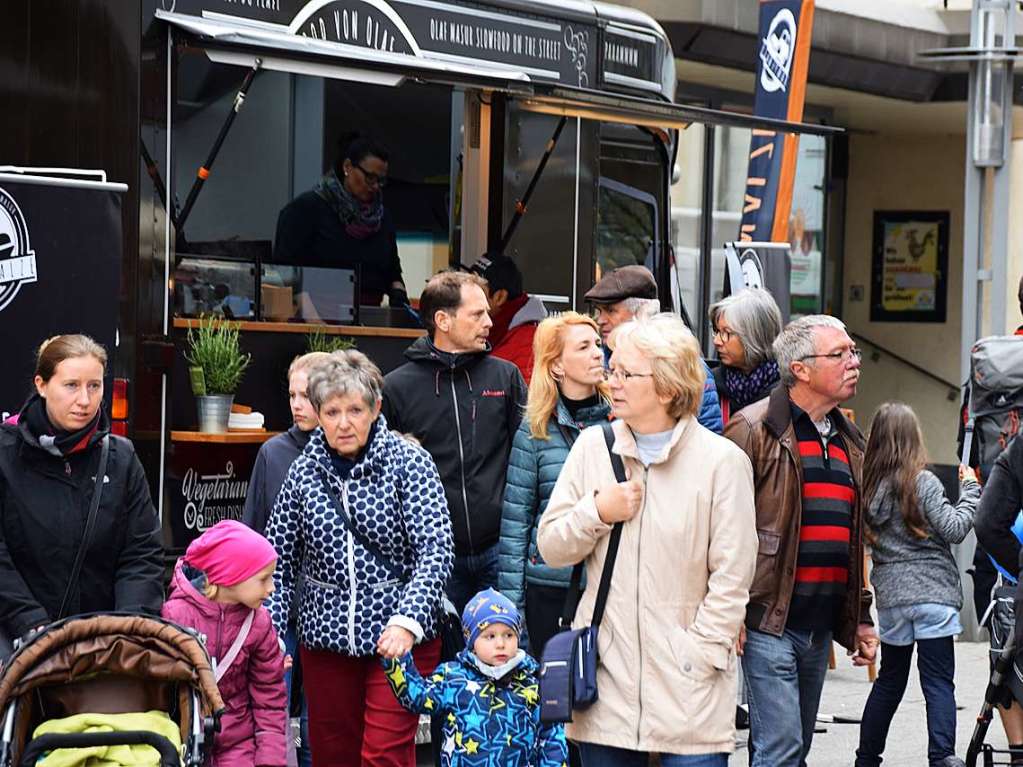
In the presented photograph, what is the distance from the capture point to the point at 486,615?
18.0 ft

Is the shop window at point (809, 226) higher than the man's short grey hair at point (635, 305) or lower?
higher

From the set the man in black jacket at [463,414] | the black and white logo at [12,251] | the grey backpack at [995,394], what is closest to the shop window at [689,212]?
the grey backpack at [995,394]

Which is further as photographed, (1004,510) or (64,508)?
(1004,510)

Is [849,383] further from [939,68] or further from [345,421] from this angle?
[939,68]

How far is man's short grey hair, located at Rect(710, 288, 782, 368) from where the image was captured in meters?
7.11

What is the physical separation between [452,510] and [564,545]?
1.67 metres

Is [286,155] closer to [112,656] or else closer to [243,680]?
[243,680]

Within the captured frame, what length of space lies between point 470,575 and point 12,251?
1.98 meters

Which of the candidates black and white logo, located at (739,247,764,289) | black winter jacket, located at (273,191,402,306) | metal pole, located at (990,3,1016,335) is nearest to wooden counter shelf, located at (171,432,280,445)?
black winter jacket, located at (273,191,402,306)

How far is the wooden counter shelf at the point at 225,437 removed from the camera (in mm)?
7426

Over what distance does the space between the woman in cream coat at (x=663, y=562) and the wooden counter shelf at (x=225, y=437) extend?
2794 millimetres

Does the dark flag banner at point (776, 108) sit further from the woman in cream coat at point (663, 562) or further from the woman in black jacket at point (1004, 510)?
the woman in cream coat at point (663, 562)

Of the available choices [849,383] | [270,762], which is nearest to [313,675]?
[270,762]

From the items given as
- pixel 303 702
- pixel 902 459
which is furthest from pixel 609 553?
pixel 902 459
